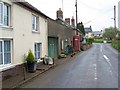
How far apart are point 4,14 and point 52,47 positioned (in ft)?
51.8

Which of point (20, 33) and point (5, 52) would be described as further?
point (20, 33)

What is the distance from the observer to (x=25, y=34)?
2048 centimetres

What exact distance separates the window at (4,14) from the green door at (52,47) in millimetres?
13280

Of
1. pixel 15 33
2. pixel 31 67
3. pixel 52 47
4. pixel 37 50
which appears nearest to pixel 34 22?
pixel 37 50

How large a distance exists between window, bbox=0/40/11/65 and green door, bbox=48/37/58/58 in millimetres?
13112

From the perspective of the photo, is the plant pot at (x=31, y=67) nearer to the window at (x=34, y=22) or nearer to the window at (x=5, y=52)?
the window at (x=5, y=52)

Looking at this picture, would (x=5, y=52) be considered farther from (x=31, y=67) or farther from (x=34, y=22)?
(x=34, y=22)

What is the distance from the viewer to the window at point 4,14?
16359 millimetres

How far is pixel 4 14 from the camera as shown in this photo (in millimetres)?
16906

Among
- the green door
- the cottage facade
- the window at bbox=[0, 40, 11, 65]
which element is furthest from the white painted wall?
the green door

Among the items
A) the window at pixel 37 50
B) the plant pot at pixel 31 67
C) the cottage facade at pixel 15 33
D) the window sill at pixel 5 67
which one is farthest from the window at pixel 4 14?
the window at pixel 37 50

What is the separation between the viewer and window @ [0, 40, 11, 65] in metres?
16.2

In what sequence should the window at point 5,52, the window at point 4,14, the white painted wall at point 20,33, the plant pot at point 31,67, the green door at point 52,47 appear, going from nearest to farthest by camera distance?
the window at point 5,52 < the window at point 4,14 < the white painted wall at point 20,33 < the plant pot at point 31,67 < the green door at point 52,47

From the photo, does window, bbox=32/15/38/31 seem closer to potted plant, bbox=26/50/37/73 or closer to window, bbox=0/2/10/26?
potted plant, bbox=26/50/37/73
